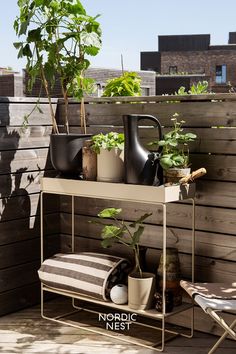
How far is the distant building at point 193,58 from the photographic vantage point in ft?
85.9

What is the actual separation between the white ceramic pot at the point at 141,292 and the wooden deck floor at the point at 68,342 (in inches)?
7.9

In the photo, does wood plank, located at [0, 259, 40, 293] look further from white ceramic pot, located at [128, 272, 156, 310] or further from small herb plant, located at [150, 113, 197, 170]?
small herb plant, located at [150, 113, 197, 170]

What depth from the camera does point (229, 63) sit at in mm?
26094

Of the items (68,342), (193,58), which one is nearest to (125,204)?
(68,342)

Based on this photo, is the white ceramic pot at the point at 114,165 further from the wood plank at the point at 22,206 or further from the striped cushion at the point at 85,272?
the wood plank at the point at 22,206

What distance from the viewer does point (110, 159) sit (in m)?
3.22

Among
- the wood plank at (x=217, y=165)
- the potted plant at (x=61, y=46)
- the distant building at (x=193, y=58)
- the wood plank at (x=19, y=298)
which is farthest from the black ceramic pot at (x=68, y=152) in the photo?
the distant building at (x=193, y=58)

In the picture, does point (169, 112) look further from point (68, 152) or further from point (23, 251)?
point (23, 251)

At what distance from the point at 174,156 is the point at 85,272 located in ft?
2.39

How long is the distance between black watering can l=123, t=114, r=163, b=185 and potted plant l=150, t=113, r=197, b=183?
0.05 meters

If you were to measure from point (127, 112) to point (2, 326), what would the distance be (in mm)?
1252

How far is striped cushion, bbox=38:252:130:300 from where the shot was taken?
3250 millimetres

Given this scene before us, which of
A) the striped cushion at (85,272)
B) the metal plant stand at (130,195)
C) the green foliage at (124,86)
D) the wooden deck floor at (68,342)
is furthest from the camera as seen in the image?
the green foliage at (124,86)

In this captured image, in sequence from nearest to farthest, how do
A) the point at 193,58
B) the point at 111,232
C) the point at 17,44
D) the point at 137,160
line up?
1. the point at 137,160
2. the point at 111,232
3. the point at 17,44
4. the point at 193,58
